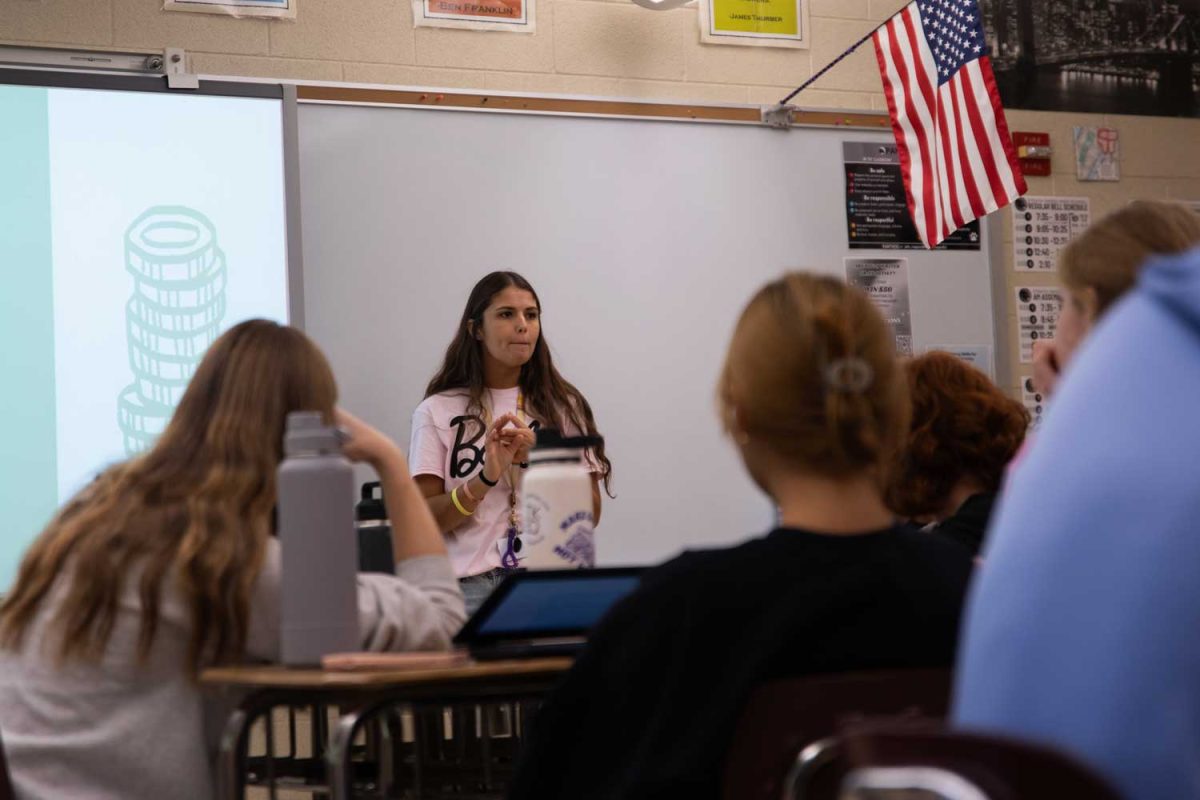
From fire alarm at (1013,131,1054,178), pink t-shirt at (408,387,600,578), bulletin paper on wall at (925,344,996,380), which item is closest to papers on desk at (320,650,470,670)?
pink t-shirt at (408,387,600,578)

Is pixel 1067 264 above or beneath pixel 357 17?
beneath

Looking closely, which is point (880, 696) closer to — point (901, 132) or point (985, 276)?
point (901, 132)

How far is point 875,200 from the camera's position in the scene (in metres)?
4.67

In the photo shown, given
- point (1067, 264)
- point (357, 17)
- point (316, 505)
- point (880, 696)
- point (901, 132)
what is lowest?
point (880, 696)

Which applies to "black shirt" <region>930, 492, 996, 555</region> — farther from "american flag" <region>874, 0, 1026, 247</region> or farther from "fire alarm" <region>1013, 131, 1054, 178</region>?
"fire alarm" <region>1013, 131, 1054, 178</region>

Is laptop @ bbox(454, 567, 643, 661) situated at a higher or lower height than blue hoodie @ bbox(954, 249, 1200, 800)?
lower

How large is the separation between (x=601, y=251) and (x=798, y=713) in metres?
3.27

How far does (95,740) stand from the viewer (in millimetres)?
1649

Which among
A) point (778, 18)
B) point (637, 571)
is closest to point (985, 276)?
point (778, 18)

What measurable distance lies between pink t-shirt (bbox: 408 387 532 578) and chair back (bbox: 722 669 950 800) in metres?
2.39

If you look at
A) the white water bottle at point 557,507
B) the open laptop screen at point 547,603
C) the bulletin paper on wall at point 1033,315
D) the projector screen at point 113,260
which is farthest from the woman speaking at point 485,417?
the bulletin paper on wall at point 1033,315

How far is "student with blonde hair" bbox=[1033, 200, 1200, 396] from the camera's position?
5.37 ft

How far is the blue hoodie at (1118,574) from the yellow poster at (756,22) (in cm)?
390

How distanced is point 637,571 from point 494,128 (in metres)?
2.86
